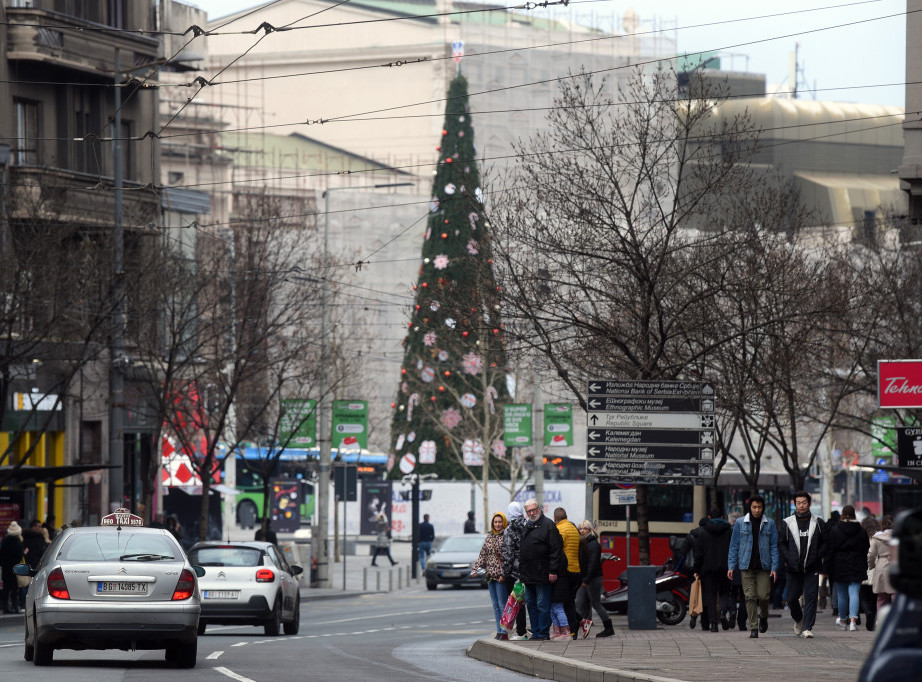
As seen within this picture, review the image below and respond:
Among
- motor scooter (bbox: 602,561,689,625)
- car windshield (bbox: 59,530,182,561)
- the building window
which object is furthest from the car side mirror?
the building window

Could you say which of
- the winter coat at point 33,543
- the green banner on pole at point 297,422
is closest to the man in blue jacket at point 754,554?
the winter coat at point 33,543

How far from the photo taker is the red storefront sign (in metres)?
22.9

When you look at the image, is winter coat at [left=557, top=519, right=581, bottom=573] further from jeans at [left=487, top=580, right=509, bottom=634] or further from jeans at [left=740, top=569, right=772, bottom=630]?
jeans at [left=740, top=569, right=772, bottom=630]

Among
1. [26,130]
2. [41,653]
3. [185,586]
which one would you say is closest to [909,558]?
[185,586]

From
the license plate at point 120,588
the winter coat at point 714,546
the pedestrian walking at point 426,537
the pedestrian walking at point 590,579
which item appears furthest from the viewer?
the pedestrian walking at point 426,537

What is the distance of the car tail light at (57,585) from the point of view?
16.1 m

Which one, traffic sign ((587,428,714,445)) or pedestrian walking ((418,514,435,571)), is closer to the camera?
traffic sign ((587,428,714,445))

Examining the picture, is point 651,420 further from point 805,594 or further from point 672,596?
point 672,596

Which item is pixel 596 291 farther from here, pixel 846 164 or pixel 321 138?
pixel 321 138

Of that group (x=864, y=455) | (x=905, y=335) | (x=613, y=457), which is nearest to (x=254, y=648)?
(x=613, y=457)

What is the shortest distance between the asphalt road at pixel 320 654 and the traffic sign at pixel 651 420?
11.9 ft

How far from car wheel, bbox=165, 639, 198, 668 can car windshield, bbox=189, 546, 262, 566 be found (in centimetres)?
706

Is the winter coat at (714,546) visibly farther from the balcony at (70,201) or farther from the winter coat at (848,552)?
the balcony at (70,201)

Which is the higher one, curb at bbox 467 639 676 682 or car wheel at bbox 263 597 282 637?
curb at bbox 467 639 676 682
